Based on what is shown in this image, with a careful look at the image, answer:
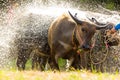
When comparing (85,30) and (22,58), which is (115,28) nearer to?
(85,30)

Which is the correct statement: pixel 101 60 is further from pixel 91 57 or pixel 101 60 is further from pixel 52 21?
pixel 52 21

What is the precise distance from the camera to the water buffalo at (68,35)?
1236cm

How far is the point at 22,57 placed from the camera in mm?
15172

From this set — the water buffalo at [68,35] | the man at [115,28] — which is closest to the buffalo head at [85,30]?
the water buffalo at [68,35]

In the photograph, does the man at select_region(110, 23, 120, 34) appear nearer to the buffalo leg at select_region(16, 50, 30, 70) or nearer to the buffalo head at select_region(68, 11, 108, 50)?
the buffalo head at select_region(68, 11, 108, 50)

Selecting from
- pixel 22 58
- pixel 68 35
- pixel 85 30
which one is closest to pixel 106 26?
pixel 85 30

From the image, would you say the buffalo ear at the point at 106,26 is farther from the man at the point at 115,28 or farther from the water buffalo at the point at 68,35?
the man at the point at 115,28

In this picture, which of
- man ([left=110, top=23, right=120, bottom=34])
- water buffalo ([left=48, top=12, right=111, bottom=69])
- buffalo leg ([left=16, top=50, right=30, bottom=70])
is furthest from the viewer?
buffalo leg ([left=16, top=50, right=30, bottom=70])

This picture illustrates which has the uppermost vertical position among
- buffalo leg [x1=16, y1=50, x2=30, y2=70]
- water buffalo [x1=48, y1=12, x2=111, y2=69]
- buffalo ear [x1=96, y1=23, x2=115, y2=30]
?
buffalo ear [x1=96, y1=23, x2=115, y2=30]

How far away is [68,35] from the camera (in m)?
13.1

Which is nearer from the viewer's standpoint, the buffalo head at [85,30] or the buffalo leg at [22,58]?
the buffalo head at [85,30]

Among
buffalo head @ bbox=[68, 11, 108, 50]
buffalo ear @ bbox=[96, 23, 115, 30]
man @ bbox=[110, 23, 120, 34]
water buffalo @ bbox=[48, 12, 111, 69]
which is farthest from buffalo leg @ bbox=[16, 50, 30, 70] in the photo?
man @ bbox=[110, 23, 120, 34]

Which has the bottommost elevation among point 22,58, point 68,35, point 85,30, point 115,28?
point 22,58

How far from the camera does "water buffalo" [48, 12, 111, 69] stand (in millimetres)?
12359
